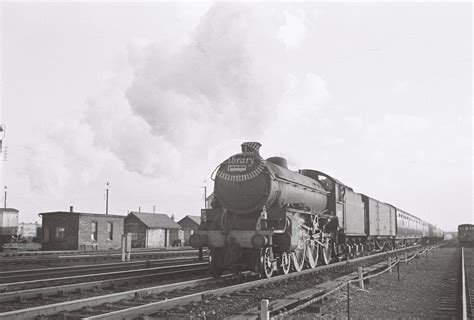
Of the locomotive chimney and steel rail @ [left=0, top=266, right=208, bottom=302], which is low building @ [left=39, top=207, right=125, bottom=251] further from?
the locomotive chimney

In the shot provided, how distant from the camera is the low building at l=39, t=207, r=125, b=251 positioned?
35.7 metres

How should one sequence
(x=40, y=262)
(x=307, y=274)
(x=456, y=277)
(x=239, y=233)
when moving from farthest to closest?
1. (x=40, y=262)
2. (x=456, y=277)
3. (x=307, y=274)
4. (x=239, y=233)

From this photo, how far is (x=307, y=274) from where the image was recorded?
14.6 meters

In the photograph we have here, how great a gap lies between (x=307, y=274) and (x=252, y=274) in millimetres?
1868

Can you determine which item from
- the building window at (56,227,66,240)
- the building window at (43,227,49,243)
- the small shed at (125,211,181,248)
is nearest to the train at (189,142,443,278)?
the building window at (56,227,66,240)

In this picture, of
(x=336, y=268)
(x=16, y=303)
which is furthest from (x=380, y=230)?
(x=16, y=303)

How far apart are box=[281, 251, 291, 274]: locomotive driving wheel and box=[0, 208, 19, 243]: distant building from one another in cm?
2738

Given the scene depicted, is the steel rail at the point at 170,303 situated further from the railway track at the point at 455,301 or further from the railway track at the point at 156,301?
the railway track at the point at 455,301

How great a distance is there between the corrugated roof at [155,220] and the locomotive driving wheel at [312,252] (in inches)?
1219

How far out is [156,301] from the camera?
29.6 ft

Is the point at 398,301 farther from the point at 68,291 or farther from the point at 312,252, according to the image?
the point at 68,291

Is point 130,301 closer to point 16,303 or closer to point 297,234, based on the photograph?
point 16,303

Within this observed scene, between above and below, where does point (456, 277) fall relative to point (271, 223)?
below

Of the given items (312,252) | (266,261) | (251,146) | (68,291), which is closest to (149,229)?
(312,252)
